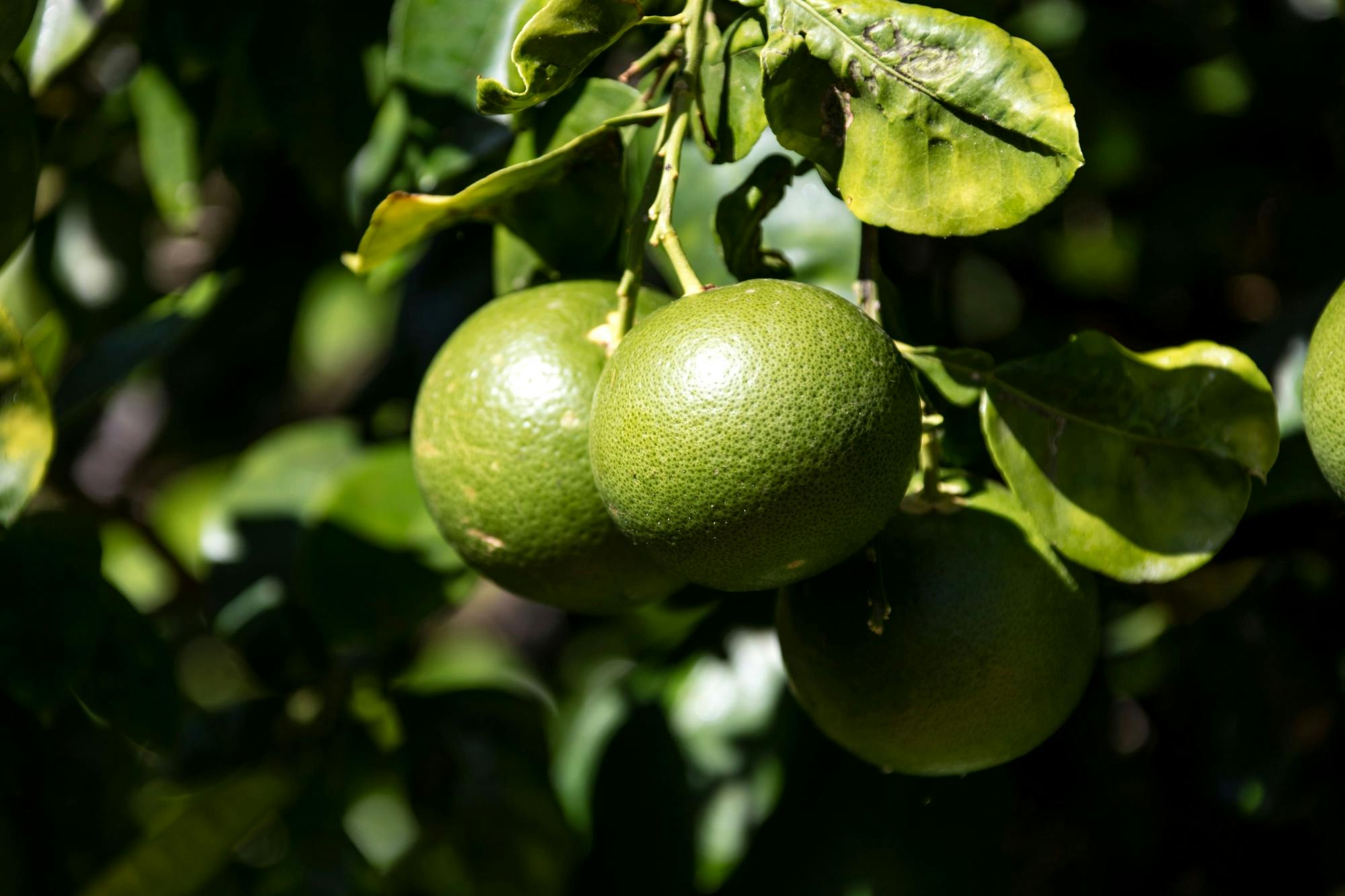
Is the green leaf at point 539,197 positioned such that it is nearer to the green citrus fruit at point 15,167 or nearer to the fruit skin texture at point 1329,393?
the green citrus fruit at point 15,167

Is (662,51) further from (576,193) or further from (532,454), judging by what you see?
(532,454)

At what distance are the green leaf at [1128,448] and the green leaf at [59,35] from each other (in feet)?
3.81

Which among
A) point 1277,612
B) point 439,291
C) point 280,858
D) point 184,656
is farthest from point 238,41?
point 184,656

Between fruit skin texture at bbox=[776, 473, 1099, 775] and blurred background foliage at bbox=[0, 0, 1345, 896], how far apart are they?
131 millimetres

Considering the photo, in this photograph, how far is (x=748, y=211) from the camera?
111cm

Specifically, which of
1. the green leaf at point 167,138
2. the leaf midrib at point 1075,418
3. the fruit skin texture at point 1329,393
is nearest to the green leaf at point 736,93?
the leaf midrib at point 1075,418

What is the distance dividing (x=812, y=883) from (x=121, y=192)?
1639 mm

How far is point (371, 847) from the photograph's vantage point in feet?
8.00

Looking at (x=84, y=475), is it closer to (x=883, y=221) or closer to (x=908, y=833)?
(x=908, y=833)

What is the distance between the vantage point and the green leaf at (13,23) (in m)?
1.14

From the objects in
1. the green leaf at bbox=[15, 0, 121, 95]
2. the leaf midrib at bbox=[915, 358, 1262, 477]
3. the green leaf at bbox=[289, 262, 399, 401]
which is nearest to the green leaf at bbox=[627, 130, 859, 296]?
the leaf midrib at bbox=[915, 358, 1262, 477]

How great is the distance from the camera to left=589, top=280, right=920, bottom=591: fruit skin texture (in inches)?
35.4

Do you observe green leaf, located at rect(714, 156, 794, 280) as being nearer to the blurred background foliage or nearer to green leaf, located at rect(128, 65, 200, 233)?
the blurred background foliage

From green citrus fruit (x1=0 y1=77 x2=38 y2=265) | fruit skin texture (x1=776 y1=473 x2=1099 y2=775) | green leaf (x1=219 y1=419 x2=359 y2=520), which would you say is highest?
green citrus fruit (x1=0 y1=77 x2=38 y2=265)
